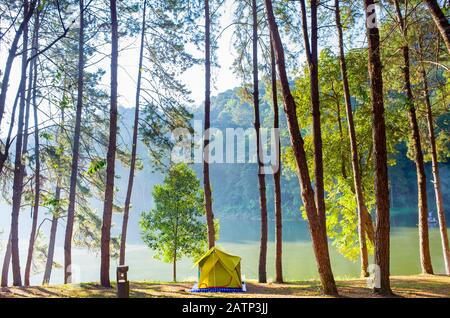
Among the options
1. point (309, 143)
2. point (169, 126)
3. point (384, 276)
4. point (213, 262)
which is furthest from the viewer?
point (309, 143)

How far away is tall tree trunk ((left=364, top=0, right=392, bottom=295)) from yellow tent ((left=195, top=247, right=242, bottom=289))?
3255mm

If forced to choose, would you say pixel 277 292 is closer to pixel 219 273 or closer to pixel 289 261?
pixel 219 273

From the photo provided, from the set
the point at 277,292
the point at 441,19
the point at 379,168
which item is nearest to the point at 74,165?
the point at 277,292

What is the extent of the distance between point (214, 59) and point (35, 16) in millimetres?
5903

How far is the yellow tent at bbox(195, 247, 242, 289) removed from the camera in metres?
8.70

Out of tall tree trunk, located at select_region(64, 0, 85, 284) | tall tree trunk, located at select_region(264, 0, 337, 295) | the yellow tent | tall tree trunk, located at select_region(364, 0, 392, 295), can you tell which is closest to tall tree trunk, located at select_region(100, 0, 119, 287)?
tall tree trunk, located at select_region(64, 0, 85, 284)

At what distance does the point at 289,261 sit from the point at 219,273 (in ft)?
79.0

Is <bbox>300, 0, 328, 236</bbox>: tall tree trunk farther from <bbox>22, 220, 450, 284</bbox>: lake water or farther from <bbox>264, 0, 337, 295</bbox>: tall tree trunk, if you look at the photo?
<bbox>22, 220, 450, 284</bbox>: lake water

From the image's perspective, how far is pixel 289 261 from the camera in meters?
31.4

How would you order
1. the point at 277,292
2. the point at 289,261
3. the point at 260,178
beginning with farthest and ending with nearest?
the point at 289,261
the point at 260,178
the point at 277,292

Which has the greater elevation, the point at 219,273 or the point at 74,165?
the point at 74,165

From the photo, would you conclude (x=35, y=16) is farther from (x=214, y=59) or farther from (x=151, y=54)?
(x=214, y=59)
